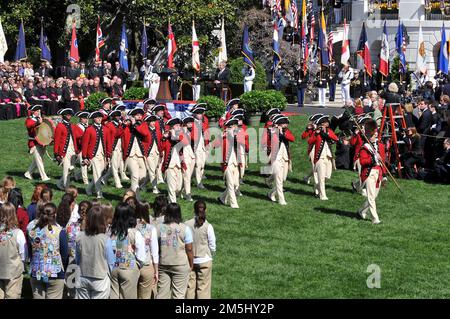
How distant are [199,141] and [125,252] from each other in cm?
987

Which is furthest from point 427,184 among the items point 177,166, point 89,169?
point 89,169

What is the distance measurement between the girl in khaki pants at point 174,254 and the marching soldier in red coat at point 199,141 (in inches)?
335

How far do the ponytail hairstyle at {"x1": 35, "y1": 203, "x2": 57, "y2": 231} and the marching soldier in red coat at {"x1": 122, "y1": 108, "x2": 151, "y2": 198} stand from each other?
7.82 metres

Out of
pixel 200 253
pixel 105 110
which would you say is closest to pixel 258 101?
pixel 105 110

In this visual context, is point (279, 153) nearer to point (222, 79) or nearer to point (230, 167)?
point (230, 167)

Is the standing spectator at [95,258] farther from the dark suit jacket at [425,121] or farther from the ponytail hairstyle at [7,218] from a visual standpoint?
the dark suit jacket at [425,121]

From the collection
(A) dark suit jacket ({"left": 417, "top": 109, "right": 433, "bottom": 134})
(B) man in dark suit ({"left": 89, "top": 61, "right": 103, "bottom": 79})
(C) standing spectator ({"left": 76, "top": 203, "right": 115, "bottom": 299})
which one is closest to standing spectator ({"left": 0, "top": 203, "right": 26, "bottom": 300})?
(C) standing spectator ({"left": 76, "top": 203, "right": 115, "bottom": 299})

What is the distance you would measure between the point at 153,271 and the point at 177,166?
25.9ft

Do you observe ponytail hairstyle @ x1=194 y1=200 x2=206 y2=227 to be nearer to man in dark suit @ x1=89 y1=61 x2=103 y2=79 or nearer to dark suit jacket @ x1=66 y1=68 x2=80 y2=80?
man in dark suit @ x1=89 y1=61 x2=103 y2=79

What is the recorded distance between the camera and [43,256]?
1237 cm

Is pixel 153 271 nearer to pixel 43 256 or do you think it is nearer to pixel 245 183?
pixel 43 256

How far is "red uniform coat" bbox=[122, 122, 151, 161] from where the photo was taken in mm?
20438

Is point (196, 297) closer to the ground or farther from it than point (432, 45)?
closer to the ground

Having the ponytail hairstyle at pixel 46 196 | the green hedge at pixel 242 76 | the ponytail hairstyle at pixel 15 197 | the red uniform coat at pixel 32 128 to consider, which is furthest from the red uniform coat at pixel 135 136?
the green hedge at pixel 242 76
